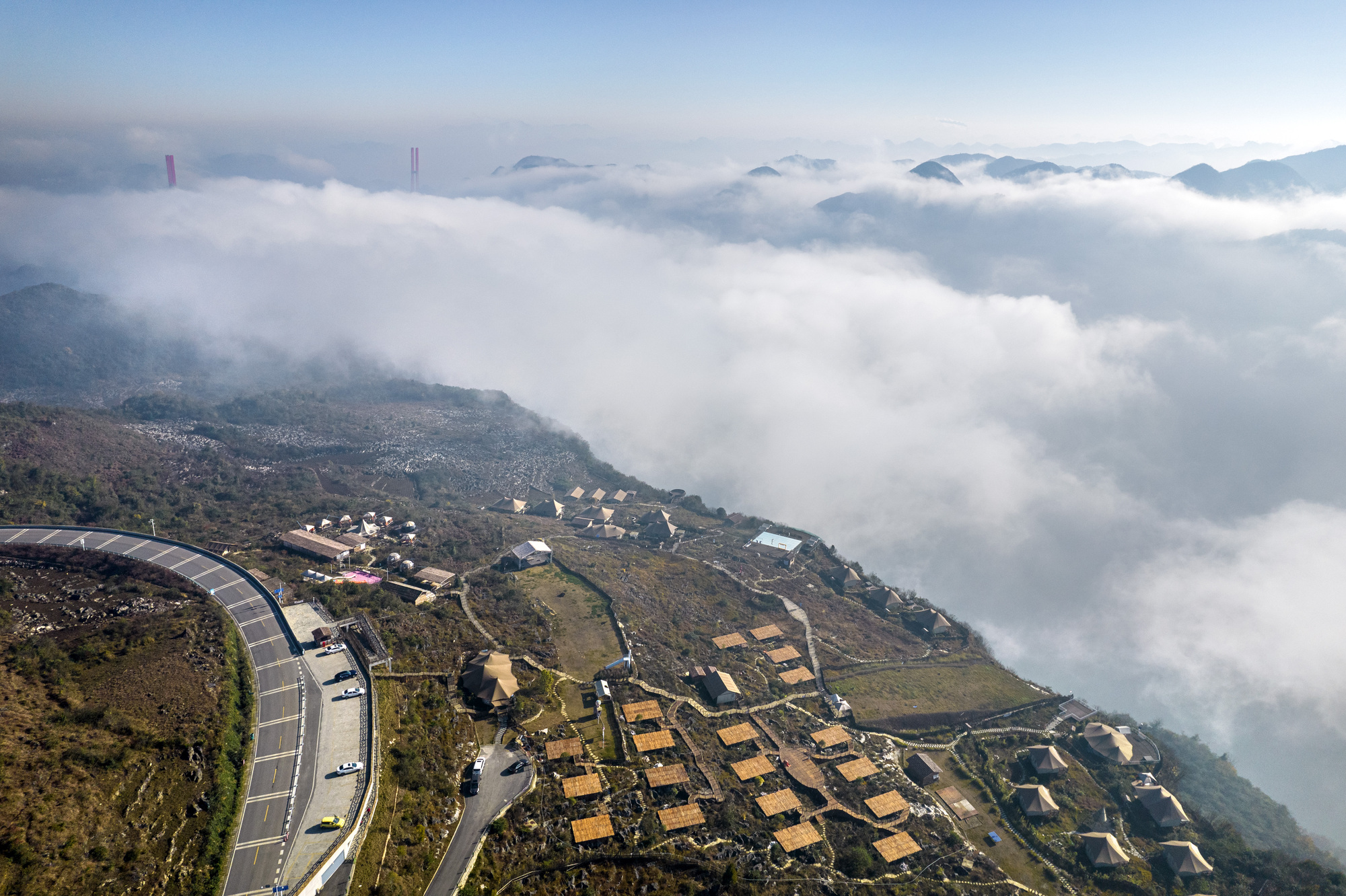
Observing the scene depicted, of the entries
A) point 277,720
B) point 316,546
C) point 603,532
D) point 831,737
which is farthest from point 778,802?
point 603,532

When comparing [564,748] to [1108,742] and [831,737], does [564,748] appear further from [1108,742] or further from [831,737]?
[1108,742]

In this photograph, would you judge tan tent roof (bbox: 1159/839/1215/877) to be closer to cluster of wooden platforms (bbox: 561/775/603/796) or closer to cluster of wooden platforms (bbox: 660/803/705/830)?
cluster of wooden platforms (bbox: 660/803/705/830)

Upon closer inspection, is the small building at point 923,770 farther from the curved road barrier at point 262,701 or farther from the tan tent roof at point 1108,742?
the curved road barrier at point 262,701

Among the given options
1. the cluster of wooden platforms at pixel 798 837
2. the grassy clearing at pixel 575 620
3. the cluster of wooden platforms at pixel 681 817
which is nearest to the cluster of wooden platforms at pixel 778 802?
the cluster of wooden platforms at pixel 798 837

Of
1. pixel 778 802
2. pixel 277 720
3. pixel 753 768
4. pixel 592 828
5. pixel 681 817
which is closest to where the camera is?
pixel 592 828

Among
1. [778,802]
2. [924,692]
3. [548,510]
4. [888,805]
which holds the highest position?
[778,802]

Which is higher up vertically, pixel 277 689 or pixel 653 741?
pixel 277 689

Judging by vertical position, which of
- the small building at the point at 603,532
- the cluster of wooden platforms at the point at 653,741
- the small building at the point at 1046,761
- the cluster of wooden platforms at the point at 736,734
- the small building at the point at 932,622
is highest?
the cluster of wooden platforms at the point at 653,741
